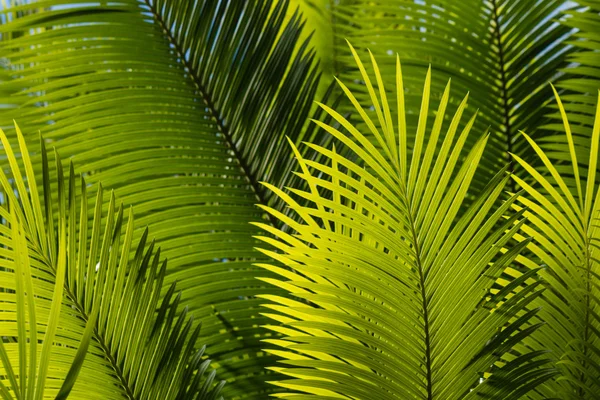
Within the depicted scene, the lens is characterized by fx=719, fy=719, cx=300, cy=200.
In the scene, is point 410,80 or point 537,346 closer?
point 537,346

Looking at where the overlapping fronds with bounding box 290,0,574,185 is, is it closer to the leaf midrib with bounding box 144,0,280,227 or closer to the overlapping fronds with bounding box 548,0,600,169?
the overlapping fronds with bounding box 548,0,600,169

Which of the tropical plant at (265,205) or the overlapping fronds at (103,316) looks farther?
the overlapping fronds at (103,316)

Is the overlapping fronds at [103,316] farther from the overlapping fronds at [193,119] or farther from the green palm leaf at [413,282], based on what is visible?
the overlapping fronds at [193,119]

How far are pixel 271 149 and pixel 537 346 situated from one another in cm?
64

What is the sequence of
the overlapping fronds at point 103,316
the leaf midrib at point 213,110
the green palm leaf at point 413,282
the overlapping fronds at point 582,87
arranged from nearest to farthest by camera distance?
the green palm leaf at point 413,282 → the overlapping fronds at point 103,316 → the overlapping fronds at point 582,87 → the leaf midrib at point 213,110

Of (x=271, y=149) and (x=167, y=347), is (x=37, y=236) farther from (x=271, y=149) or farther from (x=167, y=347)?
(x=271, y=149)

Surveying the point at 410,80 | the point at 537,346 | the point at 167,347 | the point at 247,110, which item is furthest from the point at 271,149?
the point at 537,346

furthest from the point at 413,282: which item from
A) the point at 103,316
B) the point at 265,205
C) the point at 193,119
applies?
the point at 193,119

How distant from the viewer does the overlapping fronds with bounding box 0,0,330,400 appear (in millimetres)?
1229

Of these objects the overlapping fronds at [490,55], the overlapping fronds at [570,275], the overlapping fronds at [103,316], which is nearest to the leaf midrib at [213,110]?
the overlapping fronds at [490,55]

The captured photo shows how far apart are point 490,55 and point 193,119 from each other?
59 centimetres

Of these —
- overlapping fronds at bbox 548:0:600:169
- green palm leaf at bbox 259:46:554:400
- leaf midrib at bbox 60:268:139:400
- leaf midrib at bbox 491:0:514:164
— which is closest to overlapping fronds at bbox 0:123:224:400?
leaf midrib at bbox 60:268:139:400

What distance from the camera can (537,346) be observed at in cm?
78

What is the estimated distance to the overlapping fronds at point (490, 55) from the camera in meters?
1.37
